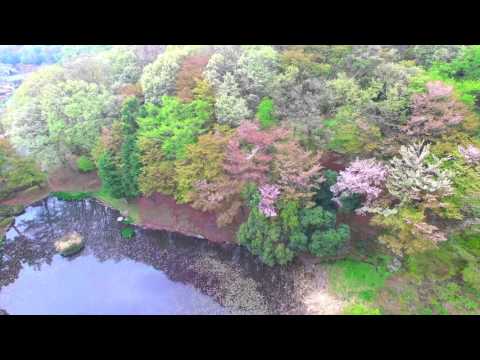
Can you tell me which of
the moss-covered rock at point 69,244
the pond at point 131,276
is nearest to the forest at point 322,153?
the pond at point 131,276

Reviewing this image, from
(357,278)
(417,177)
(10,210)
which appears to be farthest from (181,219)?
(417,177)

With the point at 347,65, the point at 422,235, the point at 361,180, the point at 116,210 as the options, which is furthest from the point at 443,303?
the point at 116,210

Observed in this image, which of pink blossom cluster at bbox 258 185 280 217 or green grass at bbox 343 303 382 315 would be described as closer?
green grass at bbox 343 303 382 315

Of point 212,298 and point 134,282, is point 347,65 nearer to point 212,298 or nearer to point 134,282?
point 212,298

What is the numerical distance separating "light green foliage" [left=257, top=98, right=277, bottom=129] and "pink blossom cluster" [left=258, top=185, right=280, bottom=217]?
13.8ft

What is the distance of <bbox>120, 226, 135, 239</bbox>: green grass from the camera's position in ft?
70.4

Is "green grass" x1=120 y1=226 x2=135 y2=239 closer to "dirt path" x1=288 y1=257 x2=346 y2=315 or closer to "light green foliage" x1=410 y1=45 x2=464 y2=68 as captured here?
"dirt path" x1=288 y1=257 x2=346 y2=315

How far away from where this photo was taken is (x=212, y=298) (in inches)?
653

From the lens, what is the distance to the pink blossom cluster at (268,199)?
53.3 feet

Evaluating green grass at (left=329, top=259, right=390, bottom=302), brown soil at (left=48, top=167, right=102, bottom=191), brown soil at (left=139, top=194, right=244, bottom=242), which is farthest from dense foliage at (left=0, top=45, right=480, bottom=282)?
brown soil at (left=48, top=167, right=102, bottom=191)

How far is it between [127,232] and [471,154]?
2054 cm

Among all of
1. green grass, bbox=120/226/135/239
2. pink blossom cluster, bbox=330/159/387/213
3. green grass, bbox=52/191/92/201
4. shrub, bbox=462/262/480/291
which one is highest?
pink blossom cluster, bbox=330/159/387/213

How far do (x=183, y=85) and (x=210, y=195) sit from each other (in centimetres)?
797

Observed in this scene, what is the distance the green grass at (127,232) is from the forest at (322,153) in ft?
8.46
